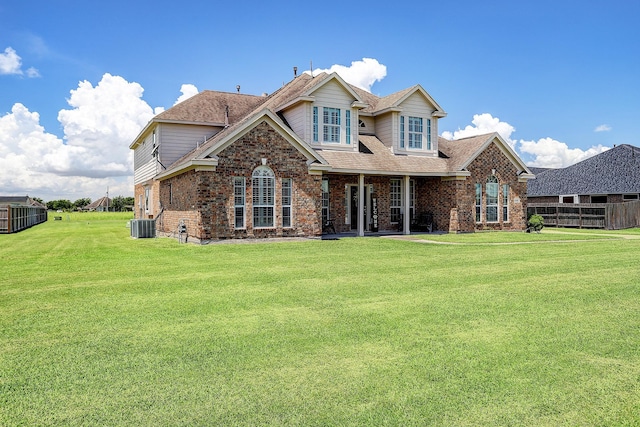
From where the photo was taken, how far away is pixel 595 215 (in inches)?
1196

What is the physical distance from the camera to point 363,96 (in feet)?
89.1

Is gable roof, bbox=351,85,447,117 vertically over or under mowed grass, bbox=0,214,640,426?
over

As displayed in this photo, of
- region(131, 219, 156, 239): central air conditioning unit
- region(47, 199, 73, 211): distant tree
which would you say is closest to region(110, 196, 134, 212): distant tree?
region(47, 199, 73, 211): distant tree

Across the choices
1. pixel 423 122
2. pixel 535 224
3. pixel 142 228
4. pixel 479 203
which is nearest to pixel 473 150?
pixel 479 203

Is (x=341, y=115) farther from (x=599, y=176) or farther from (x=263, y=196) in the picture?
(x=599, y=176)

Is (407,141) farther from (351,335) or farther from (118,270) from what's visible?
(351,335)

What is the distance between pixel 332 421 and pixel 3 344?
14.4ft

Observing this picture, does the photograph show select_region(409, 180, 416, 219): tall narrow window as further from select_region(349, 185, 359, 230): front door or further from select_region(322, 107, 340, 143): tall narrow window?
select_region(322, 107, 340, 143): tall narrow window

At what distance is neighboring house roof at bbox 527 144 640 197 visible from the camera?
35.9 metres

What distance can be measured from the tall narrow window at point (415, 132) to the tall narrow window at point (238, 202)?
10.7 meters

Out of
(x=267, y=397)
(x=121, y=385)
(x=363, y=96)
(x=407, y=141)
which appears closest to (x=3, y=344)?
(x=121, y=385)

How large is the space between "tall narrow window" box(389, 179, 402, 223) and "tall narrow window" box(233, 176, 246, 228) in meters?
9.17

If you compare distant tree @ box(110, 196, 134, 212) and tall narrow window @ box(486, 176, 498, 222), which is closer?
tall narrow window @ box(486, 176, 498, 222)

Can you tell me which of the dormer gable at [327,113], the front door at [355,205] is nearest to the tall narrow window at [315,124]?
the dormer gable at [327,113]
